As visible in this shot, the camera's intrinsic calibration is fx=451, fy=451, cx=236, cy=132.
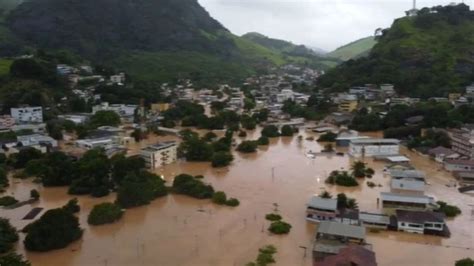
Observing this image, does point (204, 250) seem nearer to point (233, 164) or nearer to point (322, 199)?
point (322, 199)

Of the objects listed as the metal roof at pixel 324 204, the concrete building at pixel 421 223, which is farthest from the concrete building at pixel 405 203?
Result: the metal roof at pixel 324 204

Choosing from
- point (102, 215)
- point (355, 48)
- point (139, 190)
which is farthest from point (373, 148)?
point (355, 48)

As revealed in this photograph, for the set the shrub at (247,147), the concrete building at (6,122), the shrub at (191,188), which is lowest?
the shrub at (191,188)

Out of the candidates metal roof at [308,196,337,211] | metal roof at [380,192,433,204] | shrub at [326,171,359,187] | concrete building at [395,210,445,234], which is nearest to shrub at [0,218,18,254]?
metal roof at [308,196,337,211]

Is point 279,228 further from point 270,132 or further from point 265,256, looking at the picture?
point 270,132

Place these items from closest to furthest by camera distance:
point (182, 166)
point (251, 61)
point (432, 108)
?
point (182, 166), point (432, 108), point (251, 61)

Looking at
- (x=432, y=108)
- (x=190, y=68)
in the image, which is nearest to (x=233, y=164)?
(x=432, y=108)

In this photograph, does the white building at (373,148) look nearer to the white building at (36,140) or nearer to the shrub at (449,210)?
the shrub at (449,210)

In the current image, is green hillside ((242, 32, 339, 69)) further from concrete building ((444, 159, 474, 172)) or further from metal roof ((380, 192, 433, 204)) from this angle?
metal roof ((380, 192, 433, 204))
